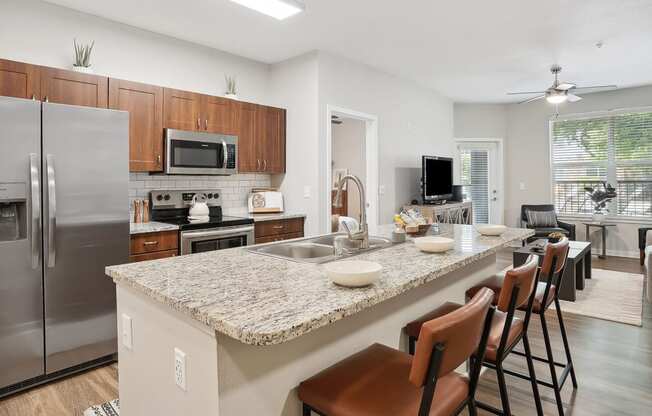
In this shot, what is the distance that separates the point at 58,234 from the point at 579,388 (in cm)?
341

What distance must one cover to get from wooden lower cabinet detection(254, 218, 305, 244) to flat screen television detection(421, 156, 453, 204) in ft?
7.15

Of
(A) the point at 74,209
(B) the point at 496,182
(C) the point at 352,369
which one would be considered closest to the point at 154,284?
(C) the point at 352,369

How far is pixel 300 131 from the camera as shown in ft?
14.8

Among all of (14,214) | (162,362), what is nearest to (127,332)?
(162,362)

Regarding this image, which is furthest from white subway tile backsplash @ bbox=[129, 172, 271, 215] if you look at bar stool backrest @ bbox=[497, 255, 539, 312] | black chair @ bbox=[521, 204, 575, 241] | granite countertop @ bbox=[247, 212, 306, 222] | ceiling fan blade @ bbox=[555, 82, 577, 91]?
black chair @ bbox=[521, 204, 575, 241]

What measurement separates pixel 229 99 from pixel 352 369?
11.1 ft

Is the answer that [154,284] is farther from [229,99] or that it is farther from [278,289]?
[229,99]

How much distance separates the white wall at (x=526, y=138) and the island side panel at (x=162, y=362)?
23.6 feet

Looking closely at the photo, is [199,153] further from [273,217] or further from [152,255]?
[152,255]

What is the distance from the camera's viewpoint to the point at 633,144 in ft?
21.1

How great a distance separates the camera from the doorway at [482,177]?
7.69 m

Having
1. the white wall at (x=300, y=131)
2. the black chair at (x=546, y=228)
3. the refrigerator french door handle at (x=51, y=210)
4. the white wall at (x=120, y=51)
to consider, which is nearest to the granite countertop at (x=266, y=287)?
the refrigerator french door handle at (x=51, y=210)

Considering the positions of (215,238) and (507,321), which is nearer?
(507,321)

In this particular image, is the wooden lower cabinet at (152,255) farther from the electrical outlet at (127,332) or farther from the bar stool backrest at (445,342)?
the bar stool backrest at (445,342)
